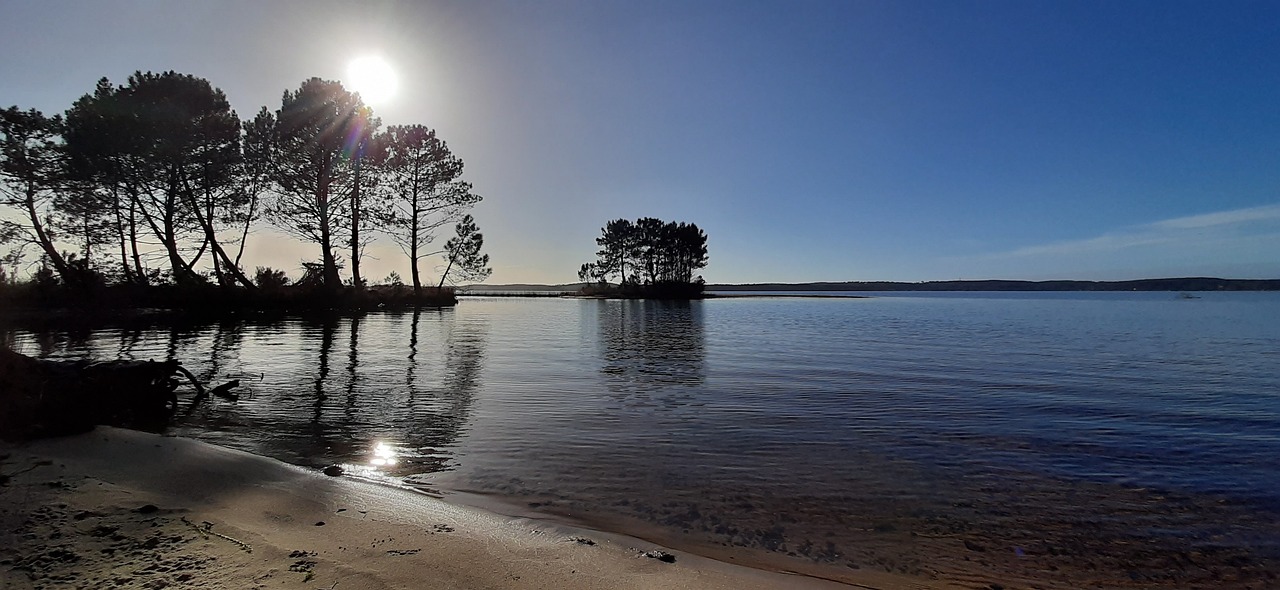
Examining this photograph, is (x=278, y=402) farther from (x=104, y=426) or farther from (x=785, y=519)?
(x=785, y=519)

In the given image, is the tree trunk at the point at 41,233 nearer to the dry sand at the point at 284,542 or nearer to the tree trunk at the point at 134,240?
the tree trunk at the point at 134,240

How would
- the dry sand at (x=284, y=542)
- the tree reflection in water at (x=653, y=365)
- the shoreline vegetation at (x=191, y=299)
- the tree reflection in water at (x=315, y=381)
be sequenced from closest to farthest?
the dry sand at (x=284, y=542)
the tree reflection in water at (x=315, y=381)
the tree reflection in water at (x=653, y=365)
the shoreline vegetation at (x=191, y=299)

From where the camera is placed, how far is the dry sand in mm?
3693

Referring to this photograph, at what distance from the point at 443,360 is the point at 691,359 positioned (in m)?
8.08

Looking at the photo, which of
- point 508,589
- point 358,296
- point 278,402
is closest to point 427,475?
point 508,589

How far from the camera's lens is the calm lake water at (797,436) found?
5871mm

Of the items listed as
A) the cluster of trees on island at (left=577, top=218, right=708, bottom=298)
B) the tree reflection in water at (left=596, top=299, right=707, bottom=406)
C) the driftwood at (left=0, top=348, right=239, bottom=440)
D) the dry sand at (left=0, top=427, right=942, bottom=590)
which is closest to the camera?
the dry sand at (left=0, top=427, right=942, bottom=590)

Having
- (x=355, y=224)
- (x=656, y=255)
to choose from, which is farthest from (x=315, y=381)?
(x=656, y=255)

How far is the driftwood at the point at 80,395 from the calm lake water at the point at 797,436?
2.58 ft

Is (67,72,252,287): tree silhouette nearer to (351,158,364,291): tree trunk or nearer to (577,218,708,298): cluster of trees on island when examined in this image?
(351,158,364,291): tree trunk

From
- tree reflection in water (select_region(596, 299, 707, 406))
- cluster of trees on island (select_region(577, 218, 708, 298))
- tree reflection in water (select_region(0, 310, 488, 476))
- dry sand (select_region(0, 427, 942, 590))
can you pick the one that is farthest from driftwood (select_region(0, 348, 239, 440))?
cluster of trees on island (select_region(577, 218, 708, 298))

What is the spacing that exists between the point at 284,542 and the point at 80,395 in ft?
22.4

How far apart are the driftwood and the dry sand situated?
1.93m

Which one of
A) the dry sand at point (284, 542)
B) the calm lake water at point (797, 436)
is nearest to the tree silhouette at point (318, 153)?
the calm lake water at point (797, 436)
